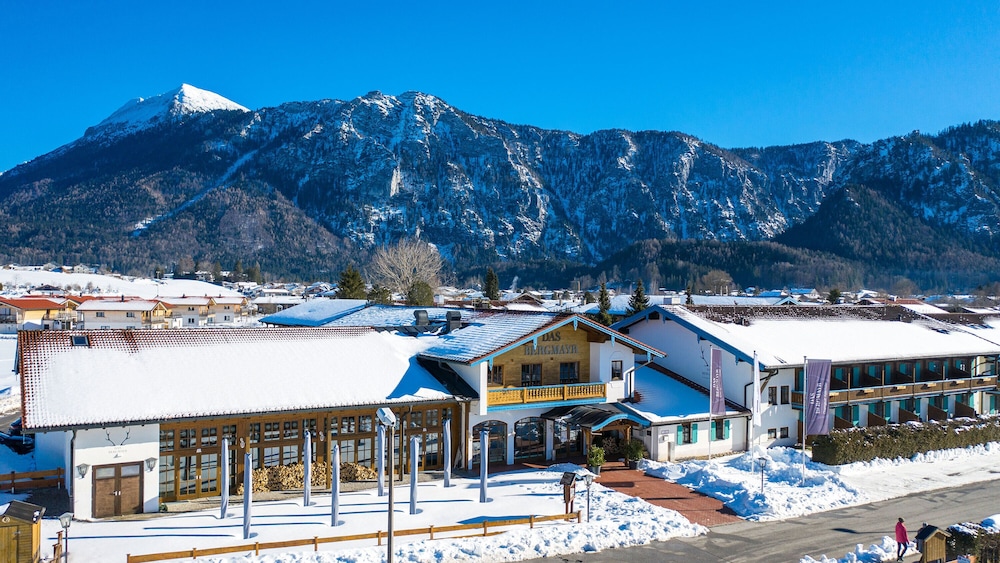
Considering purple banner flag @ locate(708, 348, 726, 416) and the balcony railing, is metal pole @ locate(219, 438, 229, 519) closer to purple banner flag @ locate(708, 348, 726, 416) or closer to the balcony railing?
purple banner flag @ locate(708, 348, 726, 416)

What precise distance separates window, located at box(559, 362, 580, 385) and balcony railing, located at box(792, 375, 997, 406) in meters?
11.7

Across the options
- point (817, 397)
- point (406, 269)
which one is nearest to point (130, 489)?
point (817, 397)

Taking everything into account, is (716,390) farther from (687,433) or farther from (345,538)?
(345,538)

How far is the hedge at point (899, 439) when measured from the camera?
30.4 metres

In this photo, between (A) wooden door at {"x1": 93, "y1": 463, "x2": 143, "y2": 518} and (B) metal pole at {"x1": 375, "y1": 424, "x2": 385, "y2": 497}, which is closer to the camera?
(A) wooden door at {"x1": 93, "y1": 463, "x2": 143, "y2": 518}

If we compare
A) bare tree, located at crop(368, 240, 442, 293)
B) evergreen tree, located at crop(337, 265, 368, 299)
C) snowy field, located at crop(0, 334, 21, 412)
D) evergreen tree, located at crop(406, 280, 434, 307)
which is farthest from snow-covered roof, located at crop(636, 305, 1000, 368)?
bare tree, located at crop(368, 240, 442, 293)

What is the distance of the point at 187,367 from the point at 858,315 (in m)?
39.1

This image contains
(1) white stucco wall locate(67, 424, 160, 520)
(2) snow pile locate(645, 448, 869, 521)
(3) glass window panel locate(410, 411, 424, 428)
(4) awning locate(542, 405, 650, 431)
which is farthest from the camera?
(4) awning locate(542, 405, 650, 431)

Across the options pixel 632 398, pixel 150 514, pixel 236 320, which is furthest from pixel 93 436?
pixel 236 320

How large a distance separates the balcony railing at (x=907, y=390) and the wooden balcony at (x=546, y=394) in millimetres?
11414

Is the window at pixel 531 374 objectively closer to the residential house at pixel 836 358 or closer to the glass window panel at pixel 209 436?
the residential house at pixel 836 358

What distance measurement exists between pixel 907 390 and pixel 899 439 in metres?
6.34

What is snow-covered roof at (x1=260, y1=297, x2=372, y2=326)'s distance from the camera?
175ft

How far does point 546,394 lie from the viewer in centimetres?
2861
